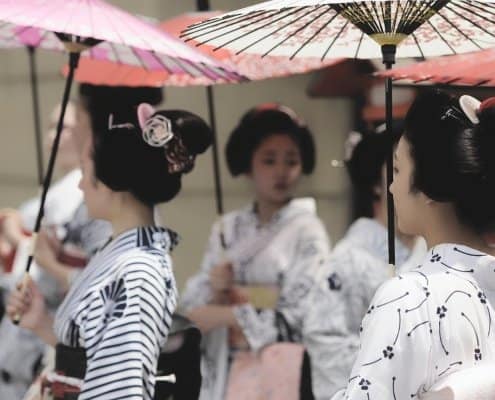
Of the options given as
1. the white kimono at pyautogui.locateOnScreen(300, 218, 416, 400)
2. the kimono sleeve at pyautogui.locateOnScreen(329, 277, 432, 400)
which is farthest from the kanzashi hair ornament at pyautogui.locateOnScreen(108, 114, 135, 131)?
the white kimono at pyautogui.locateOnScreen(300, 218, 416, 400)

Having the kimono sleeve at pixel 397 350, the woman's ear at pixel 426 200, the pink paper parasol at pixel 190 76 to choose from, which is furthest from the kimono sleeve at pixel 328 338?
the kimono sleeve at pixel 397 350

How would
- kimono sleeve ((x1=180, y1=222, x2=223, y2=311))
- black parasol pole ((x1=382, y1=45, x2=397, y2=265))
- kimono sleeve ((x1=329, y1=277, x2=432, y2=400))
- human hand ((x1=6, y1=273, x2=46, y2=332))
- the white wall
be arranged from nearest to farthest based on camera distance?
1. kimono sleeve ((x1=329, y1=277, x2=432, y2=400))
2. black parasol pole ((x1=382, y1=45, x2=397, y2=265))
3. human hand ((x1=6, y1=273, x2=46, y2=332))
4. kimono sleeve ((x1=180, y1=222, x2=223, y2=311))
5. the white wall

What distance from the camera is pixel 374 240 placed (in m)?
4.89

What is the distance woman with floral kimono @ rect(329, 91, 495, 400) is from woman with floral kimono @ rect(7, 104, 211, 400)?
809mm

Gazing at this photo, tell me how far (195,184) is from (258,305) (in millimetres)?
1834

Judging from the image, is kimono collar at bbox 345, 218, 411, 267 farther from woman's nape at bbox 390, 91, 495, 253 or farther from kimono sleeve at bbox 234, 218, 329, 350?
woman's nape at bbox 390, 91, 495, 253

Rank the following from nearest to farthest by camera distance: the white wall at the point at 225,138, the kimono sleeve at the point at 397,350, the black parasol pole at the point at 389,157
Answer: the kimono sleeve at the point at 397,350 → the black parasol pole at the point at 389,157 → the white wall at the point at 225,138

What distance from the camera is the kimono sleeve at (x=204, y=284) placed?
5137 mm

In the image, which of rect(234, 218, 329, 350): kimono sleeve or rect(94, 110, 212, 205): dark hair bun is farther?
rect(234, 218, 329, 350): kimono sleeve

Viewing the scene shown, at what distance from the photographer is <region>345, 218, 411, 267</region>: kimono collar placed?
481 centimetres

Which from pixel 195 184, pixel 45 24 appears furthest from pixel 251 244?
pixel 45 24

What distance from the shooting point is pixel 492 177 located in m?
2.63

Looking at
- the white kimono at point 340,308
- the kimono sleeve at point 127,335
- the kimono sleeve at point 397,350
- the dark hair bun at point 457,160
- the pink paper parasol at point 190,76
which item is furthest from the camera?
the white kimono at point 340,308

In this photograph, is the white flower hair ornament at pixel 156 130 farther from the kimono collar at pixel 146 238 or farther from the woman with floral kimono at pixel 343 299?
the woman with floral kimono at pixel 343 299
